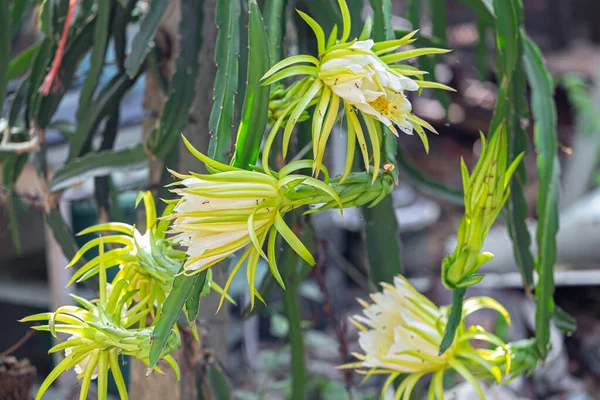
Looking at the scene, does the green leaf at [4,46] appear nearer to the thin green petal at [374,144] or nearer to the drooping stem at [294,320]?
the drooping stem at [294,320]

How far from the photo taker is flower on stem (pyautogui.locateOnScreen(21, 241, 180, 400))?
14.7 inches

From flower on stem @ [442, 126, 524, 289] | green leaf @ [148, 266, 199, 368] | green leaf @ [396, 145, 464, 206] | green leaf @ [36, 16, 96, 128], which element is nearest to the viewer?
green leaf @ [148, 266, 199, 368]

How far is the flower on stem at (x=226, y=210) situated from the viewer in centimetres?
34

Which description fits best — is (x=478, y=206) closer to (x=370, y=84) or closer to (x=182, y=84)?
(x=370, y=84)

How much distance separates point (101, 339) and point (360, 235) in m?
2.14

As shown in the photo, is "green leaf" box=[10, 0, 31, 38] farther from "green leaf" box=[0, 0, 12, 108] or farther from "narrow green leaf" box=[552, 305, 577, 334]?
"narrow green leaf" box=[552, 305, 577, 334]

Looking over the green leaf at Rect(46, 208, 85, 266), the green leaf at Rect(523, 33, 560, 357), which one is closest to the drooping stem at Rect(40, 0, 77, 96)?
the green leaf at Rect(46, 208, 85, 266)

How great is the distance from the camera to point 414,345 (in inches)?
20.3

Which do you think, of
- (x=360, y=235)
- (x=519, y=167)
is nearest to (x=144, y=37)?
(x=519, y=167)

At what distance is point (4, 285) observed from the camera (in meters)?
1.51

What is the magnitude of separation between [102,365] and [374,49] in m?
0.26

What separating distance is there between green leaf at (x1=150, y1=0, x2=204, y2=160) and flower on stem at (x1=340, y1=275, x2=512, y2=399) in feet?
0.81

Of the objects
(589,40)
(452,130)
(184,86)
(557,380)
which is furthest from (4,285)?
(589,40)

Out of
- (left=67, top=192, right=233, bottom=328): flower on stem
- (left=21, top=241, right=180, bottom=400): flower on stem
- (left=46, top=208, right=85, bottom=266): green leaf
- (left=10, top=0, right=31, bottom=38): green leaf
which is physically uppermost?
(left=10, top=0, right=31, bottom=38): green leaf
